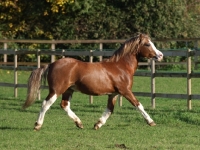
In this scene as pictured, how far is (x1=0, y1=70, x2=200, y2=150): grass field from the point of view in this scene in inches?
416

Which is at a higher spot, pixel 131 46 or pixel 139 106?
pixel 131 46

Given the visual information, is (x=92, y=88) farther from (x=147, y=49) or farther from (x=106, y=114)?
(x=147, y=49)

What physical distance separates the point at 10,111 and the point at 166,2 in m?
18.1

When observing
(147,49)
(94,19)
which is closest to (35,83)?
(147,49)

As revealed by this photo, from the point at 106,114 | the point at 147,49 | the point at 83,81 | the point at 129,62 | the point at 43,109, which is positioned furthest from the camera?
the point at 147,49

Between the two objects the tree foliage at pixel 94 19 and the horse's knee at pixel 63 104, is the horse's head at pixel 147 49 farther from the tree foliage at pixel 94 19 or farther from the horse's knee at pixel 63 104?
the tree foliage at pixel 94 19

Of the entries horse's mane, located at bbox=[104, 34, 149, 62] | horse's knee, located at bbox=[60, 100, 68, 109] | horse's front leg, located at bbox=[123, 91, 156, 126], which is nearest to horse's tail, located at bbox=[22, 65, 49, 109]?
horse's knee, located at bbox=[60, 100, 68, 109]

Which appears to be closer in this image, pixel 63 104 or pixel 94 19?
pixel 63 104

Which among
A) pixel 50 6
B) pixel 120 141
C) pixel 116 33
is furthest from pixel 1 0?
pixel 120 141

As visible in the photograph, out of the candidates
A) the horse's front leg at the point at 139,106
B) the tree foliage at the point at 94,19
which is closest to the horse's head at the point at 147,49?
the horse's front leg at the point at 139,106

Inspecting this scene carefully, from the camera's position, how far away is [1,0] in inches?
1281

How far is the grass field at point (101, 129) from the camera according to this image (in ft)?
34.7

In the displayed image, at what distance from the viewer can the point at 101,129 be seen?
12648 millimetres

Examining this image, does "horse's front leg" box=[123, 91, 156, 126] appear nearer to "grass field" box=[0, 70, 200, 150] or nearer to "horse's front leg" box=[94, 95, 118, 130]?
"grass field" box=[0, 70, 200, 150]
